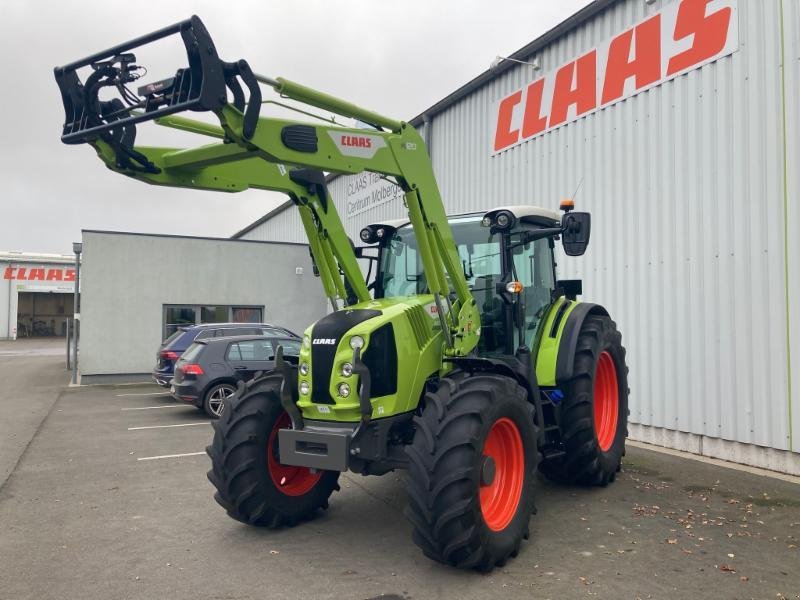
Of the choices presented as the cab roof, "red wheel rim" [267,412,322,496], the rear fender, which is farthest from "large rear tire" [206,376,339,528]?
the rear fender

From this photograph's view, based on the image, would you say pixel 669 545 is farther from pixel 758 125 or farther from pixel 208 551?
pixel 758 125

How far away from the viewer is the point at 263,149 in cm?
413

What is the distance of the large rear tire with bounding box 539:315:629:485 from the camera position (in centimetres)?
607

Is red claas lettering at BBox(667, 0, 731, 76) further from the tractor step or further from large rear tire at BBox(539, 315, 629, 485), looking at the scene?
the tractor step

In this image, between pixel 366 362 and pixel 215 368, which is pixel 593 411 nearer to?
pixel 366 362

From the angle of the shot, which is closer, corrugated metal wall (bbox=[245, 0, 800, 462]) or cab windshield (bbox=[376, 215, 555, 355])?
cab windshield (bbox=[376, 215, 555, 355])

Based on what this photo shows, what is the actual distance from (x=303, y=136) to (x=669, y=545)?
4.03 meters

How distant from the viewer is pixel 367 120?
500 centimetres

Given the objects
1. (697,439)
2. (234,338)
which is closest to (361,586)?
(697,439)

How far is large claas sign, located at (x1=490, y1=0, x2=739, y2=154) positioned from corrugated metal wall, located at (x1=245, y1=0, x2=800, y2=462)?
0.50 ft

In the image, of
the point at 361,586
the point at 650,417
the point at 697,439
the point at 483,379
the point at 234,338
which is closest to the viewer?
the point at 361,586

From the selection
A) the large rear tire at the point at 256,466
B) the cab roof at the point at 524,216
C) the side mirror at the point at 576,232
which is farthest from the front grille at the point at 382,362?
the side mirror at the point at 576,232

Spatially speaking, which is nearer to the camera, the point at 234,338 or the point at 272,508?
the point at 272,508

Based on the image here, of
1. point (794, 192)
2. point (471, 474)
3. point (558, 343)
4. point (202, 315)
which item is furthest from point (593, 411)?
point (202, 315)
